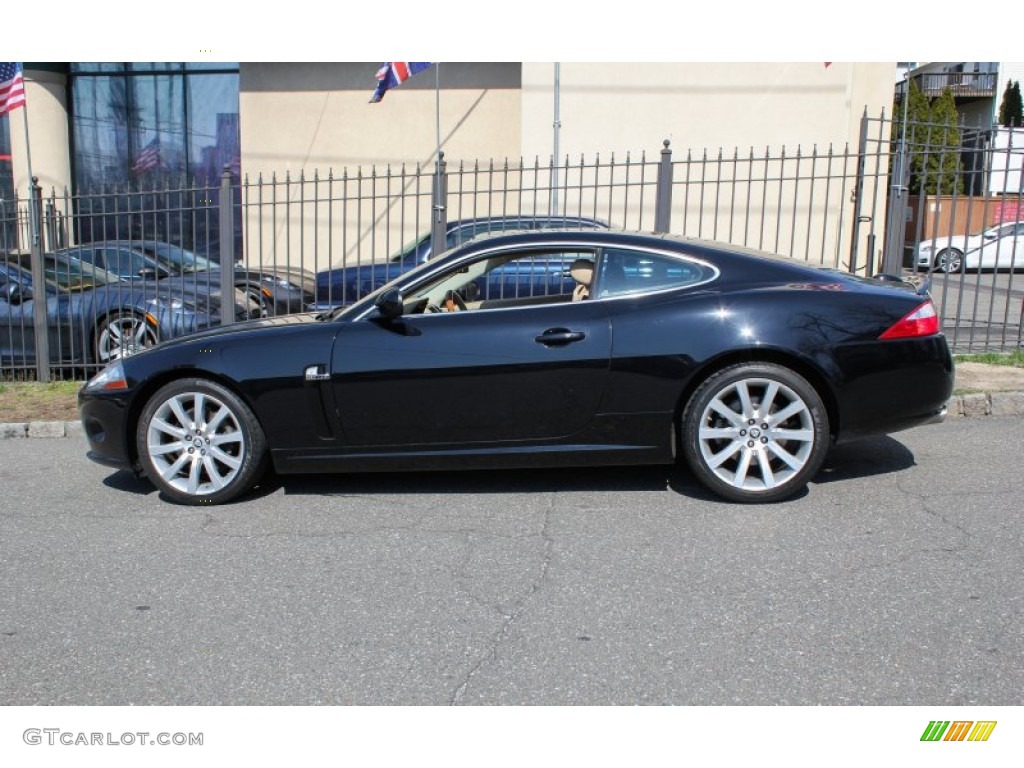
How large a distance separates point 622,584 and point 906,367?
2153mm

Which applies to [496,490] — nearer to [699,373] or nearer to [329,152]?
[699,373]

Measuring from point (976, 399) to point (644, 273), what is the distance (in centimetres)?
347

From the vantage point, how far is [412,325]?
225 inches

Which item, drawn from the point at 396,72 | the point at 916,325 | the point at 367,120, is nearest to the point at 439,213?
the point at 916,325

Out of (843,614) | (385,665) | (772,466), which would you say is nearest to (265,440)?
(385,665)

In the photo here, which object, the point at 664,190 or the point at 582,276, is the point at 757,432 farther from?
the point at 664,190

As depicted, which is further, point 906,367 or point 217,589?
point 906,367

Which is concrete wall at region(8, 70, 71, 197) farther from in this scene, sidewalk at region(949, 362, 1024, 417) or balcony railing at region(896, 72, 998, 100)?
balcony railing at region(896, 72, 998, 100)

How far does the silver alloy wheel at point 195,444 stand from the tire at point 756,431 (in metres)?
→ 2.59

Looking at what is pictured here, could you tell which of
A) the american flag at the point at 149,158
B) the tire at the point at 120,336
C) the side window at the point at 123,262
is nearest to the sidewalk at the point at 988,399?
the tire at the point at 120,336

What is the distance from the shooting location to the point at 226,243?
32.4ft

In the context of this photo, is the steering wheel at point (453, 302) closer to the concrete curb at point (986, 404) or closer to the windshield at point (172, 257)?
the concrete curb at point (986, 404)

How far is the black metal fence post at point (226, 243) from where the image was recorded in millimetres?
9797

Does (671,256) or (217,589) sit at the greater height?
(671,256)
